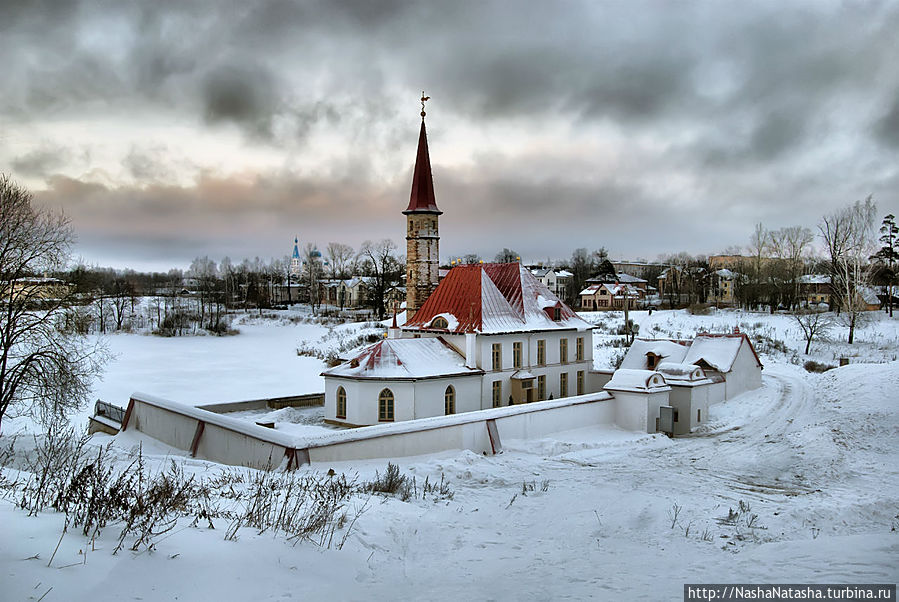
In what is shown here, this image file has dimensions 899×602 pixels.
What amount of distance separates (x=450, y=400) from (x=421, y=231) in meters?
9.00

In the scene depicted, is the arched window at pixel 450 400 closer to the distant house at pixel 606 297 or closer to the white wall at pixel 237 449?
the white wall at pixel 237 449

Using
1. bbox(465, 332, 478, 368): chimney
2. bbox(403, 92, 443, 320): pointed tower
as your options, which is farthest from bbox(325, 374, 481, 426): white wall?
bbox(403, 92, 443, 320): pointed tower

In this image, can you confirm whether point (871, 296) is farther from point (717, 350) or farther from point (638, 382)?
point (638, 382)

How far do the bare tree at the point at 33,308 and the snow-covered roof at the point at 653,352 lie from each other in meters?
23.9

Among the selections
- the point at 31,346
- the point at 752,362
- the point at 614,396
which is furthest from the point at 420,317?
the point at 752,362

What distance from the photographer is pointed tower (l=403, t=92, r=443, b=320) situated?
28188 mm

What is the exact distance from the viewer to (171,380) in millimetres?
35656

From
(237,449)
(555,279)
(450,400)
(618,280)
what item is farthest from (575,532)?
(555,279)

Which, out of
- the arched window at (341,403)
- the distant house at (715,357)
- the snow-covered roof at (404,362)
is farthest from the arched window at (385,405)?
the distant house at (715,357)

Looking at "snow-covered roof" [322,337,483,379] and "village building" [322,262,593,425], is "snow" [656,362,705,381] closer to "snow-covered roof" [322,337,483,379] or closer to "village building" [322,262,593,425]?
"village building" [322,262,593,425]

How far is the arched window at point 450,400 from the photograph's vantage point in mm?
22219

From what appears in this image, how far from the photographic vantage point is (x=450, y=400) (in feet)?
73.6

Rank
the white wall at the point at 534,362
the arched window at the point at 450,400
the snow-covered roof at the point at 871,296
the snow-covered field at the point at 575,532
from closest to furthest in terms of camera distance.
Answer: the snow-covered field at the point at 575,532, the arched window at the point at 450,400, the white wall at the point at 534,362, the snow-covered roof at the point at 871,296

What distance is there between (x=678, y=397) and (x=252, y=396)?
19.6m
